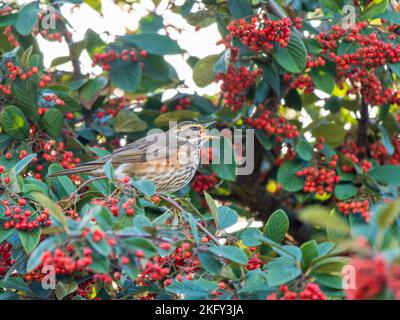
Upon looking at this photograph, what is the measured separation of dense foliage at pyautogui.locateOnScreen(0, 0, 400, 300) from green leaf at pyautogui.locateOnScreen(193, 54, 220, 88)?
0.04 ft

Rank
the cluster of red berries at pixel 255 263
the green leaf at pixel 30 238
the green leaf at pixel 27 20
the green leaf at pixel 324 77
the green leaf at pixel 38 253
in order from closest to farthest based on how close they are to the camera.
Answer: the green leaf at pixel 38 253 < the cluster of red berries at pixel 255 263 < the green leaf at pixel 30 238 < the green leaf at pixel 27 20 < the green leaf at pixel 324 77

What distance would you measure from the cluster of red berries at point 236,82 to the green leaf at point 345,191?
3.46 ft

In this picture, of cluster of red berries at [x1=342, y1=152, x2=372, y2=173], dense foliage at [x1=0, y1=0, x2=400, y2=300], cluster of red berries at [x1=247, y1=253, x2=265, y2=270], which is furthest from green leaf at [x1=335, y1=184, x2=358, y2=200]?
cluster of red berries at [x1=247, y1=253, x2=265, y2=270]

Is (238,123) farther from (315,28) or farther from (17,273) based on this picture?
(17,273)

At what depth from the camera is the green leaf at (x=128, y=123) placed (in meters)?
5.81

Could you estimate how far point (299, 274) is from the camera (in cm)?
317

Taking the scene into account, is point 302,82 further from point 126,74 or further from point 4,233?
point 4,233

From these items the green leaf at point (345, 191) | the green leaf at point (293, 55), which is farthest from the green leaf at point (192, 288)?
the green leaf at point (293, 55)

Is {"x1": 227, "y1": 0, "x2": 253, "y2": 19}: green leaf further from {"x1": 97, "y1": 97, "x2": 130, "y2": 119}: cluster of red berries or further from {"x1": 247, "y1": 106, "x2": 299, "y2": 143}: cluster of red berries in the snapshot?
{"x1": 97, "y1": 97, "x2": 130, "y2": 119}: cluster of red berries

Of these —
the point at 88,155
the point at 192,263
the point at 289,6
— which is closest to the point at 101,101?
the point at 88,155

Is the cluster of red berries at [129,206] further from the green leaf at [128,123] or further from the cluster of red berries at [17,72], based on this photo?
the green leaf at [128,123]

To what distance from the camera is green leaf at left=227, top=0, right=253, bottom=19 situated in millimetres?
5430

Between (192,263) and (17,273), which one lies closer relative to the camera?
(192,263)
